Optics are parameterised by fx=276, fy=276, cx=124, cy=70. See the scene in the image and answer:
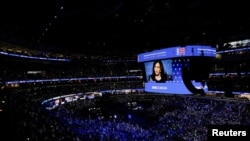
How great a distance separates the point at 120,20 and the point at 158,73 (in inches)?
371

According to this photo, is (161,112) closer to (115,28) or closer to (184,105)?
(184,105)

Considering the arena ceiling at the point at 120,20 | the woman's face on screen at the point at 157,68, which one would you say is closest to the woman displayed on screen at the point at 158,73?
the woman's face on screen at the point at 157,68

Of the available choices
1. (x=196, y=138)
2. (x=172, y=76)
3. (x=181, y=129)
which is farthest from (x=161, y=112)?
(x=172, y=76)

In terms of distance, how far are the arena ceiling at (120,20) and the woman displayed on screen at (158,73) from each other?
1.51 m

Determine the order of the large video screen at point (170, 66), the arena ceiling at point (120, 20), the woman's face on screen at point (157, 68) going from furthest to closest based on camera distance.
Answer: the arena ceiling at point (120, 20) → the woman's face on screen at point (157, 68) → the large video screen at point (170, 66)

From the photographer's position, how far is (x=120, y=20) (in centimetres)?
2111

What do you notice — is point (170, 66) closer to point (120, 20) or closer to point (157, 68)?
point (157, 68)

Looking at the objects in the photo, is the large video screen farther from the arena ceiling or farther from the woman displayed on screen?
the arena ceiling

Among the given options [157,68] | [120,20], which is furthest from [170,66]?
[120,20]

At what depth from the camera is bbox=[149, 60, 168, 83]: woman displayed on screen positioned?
12438 millimetres

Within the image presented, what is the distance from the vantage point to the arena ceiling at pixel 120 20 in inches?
639

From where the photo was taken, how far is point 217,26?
23.5 m

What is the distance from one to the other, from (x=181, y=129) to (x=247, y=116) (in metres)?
6.49

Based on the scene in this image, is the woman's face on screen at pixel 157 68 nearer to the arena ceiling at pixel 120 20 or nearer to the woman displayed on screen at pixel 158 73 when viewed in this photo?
the woman displayed on screen at pixel 158 73
